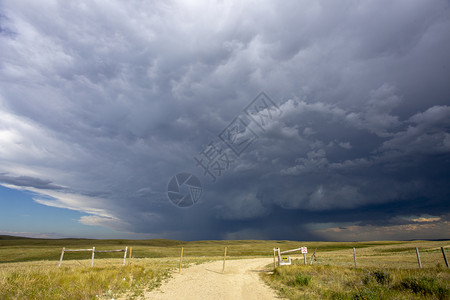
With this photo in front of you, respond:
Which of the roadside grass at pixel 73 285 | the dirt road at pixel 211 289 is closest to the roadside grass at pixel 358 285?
the dirt road at pixel 211 289

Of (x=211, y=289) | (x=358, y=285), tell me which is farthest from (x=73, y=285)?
(x=358, y=285)

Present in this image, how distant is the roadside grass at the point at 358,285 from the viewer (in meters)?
10.6

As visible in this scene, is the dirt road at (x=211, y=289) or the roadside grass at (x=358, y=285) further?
the dirt road at (x=211, y=289)

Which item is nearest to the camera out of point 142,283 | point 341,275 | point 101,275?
point 101,275

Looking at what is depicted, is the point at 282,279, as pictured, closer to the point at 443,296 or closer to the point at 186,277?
the point at 186,277

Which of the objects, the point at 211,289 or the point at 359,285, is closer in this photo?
the point at 359,285

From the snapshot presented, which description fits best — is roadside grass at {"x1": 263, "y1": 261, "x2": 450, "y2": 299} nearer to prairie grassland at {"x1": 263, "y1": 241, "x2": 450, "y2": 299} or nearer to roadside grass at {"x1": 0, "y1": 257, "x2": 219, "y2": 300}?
prairie grassland at {"x1": 263, "y1": 241, "x2": 450, "y2": 299}

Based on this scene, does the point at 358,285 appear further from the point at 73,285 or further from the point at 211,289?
the point at 73,285

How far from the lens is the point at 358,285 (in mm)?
12961

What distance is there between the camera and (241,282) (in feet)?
52.0

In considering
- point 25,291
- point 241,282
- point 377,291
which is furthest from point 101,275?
point 377,291

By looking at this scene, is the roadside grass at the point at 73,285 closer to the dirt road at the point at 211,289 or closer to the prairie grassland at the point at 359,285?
the dirt road at the point at 211,289

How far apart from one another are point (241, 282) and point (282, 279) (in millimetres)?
2644

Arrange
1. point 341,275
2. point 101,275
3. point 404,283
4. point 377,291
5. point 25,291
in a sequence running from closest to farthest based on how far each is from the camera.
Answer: point 25,291 < point 377,291 < point 404,283 < point 101,275 < point 341,275
